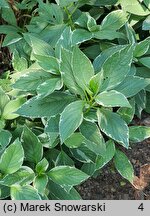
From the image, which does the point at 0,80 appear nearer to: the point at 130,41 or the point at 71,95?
the point at 71,95

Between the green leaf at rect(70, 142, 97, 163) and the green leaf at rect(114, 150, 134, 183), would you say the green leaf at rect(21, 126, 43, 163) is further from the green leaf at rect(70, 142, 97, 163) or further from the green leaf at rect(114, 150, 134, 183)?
the green leaf at rect(114, 150, 134, 183)

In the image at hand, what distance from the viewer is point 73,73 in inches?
70.2

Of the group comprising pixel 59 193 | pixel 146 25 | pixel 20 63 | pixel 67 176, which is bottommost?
pixel 59 193

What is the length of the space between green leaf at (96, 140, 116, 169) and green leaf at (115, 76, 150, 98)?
10.5 inches

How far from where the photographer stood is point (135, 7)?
89.6 inches

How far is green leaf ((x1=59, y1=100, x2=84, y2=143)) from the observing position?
5.63ft

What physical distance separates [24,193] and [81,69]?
0.55m

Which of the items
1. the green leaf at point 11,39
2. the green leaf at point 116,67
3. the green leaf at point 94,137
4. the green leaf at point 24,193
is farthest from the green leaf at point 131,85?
the green leaf at point 11,39

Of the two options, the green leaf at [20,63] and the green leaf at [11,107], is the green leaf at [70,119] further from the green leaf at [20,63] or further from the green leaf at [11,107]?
the green leaf at [20,63]

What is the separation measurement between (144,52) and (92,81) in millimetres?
459

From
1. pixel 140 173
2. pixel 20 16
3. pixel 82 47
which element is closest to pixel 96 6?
pixel 82 47

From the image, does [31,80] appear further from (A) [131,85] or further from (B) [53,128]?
(A) [131,85]

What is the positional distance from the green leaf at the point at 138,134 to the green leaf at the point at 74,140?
0.24m

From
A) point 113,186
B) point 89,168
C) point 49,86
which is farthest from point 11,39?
point 113,186
